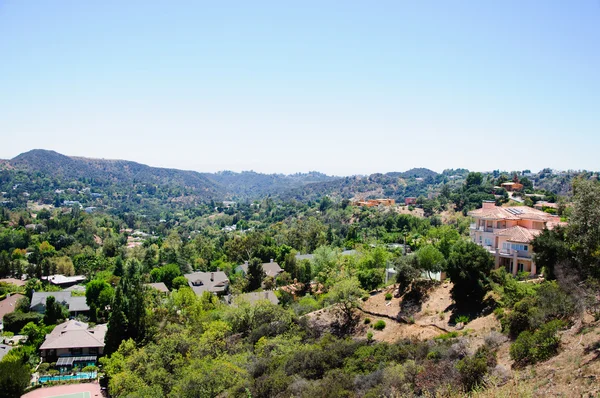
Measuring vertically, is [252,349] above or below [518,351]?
below

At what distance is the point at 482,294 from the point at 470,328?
9.55 ft

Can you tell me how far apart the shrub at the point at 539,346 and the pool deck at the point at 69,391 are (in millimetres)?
24204

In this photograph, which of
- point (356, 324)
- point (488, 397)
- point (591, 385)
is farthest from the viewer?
point (356, 324)

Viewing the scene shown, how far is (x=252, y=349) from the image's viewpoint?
79.9ft

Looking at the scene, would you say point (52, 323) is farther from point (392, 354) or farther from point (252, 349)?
point (392, 354)

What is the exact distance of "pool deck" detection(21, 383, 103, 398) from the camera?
88.5ft

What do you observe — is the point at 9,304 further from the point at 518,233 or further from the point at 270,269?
the point at 518,233

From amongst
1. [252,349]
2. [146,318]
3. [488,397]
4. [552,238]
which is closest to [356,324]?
[252,349]

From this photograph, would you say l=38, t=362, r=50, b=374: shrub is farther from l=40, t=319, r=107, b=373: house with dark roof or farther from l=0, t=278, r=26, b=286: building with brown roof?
l=0, t=278, r=26, b=286: building with brown roof

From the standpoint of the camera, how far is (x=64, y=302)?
45.6 metres

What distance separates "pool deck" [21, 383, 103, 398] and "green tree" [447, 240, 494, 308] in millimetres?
22342

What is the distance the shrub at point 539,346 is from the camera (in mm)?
13930

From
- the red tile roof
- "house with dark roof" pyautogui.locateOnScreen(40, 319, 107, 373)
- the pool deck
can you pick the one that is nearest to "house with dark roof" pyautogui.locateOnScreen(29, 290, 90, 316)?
"house with dark roof" pyautogui.locateOnScreen(40, 319, 107, 373)

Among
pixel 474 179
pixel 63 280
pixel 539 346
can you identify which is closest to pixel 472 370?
pixel 539 346
